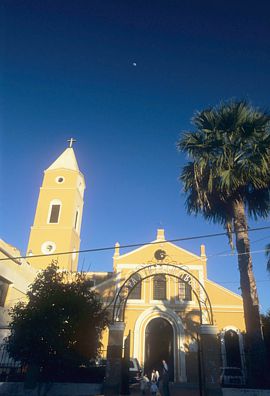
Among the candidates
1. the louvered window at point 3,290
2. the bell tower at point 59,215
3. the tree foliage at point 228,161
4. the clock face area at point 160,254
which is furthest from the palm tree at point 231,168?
the bell tower at point 59,215

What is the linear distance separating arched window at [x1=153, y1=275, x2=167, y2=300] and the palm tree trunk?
13.2 metres

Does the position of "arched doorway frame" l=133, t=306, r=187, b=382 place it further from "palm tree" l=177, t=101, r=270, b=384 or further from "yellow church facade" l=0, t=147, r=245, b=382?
"palm tree" l=177, t=101, r=270, b=384

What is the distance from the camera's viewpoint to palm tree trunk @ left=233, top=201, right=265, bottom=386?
1254 centimetres

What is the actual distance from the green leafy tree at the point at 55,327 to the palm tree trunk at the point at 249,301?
21.9ft

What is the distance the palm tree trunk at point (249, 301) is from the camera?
12.5m

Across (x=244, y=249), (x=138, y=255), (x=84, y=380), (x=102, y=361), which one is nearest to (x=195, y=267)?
(x=138, y=255)

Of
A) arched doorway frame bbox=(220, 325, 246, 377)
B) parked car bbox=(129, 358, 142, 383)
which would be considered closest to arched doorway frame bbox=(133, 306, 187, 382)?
arched doorway frame bbox=(220, 325, 246, 377)

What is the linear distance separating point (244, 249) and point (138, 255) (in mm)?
14713

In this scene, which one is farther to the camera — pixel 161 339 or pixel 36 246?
pixel 36 246

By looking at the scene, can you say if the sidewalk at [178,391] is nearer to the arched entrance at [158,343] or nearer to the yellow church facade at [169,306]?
the yellow church facade at [169,306]

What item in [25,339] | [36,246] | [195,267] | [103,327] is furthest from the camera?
[36,246]

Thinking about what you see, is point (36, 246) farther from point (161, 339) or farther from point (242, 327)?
point (242, 327)

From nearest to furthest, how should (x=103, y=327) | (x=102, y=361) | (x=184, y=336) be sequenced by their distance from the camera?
(x=103, y=327) → (x=102, y=361) → (x=184, y=336)

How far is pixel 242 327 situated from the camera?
82.3ft
